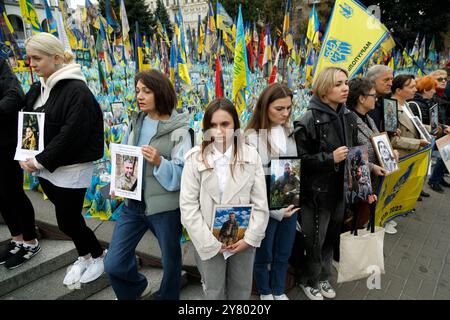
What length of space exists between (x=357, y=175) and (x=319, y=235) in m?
0.58

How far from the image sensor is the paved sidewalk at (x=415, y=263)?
2.57m

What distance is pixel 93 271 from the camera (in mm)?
2250

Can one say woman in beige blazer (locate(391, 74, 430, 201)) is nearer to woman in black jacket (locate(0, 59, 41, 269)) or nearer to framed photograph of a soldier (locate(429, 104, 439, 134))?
framed photograph of a soldier (locate(429, 104, 439, 134))

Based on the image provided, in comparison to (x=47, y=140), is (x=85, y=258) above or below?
below

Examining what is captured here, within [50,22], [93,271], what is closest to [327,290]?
[93,271]

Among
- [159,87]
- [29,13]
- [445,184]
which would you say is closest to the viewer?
[159,87]

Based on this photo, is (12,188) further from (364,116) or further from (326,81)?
(364,116)

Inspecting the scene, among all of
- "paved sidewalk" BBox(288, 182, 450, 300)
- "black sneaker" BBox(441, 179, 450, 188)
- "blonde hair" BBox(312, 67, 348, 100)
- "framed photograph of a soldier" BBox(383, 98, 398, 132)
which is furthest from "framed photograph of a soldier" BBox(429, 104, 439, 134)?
"blonde hair" BBox(312, 67, 348, 100)

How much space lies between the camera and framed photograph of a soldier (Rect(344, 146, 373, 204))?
7.06 ft

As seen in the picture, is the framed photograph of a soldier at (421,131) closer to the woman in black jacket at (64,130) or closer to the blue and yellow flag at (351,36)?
the blue and yellow flag at (351,36)

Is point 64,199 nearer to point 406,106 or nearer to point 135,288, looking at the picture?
point 135,288

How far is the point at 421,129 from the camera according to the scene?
3.24 m
